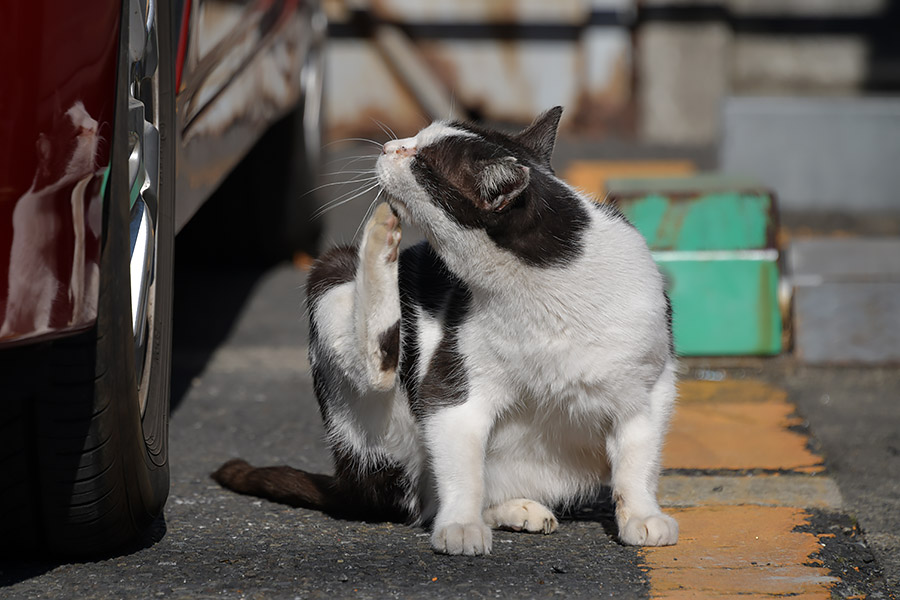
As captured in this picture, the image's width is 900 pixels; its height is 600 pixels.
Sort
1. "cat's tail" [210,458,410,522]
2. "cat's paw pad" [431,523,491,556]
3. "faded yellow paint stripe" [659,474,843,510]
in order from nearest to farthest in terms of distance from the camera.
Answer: "cat's paw pad" [431,523,491,556], "cat's tail" [210,458,410,522], "faded yellow paint stripe" [659,474,843,510]

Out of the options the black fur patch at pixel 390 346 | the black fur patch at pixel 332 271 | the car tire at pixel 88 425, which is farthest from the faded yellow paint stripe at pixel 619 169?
the car tire at pixel 88 425

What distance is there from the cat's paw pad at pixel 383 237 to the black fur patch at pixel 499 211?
11cm

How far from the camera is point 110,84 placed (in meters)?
1.94

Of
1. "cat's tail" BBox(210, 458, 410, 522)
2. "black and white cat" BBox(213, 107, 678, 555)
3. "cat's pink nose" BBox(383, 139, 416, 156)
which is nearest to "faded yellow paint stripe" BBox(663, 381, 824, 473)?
"black and white cat" BBox(213, 107, 678, 555)

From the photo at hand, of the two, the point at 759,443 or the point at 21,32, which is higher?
the point at 21,32

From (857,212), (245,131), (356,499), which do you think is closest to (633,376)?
(356,499)

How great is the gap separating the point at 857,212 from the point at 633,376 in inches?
185

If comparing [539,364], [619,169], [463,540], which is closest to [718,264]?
[539,364]

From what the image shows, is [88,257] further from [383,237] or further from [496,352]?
[496,352]

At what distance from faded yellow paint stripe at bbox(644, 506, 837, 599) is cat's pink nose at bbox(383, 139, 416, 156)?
1031 mm

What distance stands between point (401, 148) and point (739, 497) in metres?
1.23

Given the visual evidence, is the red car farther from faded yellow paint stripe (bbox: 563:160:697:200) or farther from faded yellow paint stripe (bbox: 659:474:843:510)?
faded yellow paint stripe (bbox: 563:160:697:200)

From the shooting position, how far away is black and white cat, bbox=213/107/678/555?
2535 mm

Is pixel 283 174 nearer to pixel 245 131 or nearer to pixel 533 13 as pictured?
pixel 245 131
